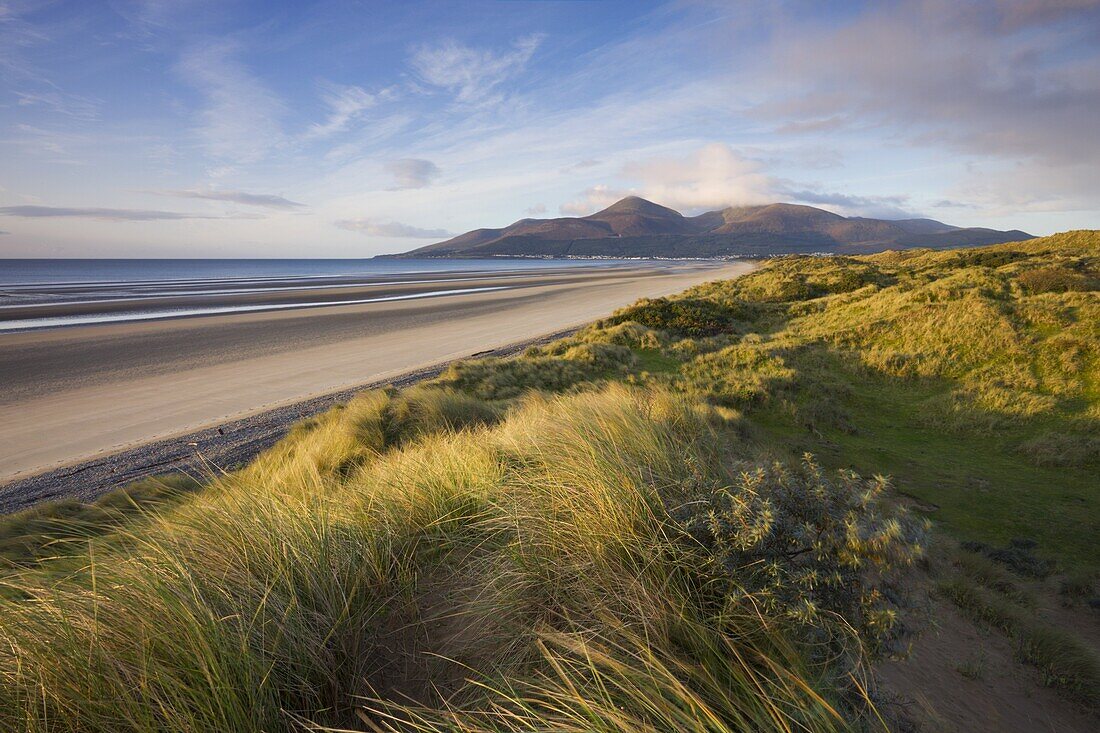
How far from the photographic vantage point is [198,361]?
1634 cm

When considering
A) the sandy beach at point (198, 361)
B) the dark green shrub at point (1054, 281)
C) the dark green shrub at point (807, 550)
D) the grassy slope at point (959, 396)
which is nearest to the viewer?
the dark green shrub at point (807, 550)

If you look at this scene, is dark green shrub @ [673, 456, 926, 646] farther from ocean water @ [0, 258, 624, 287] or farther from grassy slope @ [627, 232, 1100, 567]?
ocean water @ [0, 258, 624, 287]

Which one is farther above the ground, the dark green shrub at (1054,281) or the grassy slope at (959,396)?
the dark green shrub at (1054,281)

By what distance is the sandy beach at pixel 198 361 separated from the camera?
983 cm

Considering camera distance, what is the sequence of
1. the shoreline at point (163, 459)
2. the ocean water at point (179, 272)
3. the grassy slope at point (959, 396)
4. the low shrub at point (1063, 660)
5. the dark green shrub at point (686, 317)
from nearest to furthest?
the low shrub at point (1063, 660), the grassy slope at point (959, 396), the shoreline at point (163, 459), the dark green shrub at point (686, 317), the ocean water at point (179, 272)

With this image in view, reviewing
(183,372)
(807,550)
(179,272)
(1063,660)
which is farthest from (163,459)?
(179,272)

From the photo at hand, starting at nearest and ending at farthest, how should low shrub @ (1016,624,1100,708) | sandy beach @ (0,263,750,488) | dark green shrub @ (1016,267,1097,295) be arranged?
low shrub @ (1016,624,1100,708) → sandy beach @ (0,263,750,488) → dark green shrub @ (1016,267,1097,295)

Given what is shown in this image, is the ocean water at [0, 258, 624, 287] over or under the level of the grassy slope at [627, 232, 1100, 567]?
over

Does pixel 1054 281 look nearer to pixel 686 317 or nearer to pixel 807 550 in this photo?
pixel 686 317

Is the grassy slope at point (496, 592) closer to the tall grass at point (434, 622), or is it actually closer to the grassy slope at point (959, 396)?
the tall grass at point (434, 622)

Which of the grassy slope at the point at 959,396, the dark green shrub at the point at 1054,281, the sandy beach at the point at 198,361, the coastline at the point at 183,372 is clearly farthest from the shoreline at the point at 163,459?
the dark green shrub at the point at 1054,281

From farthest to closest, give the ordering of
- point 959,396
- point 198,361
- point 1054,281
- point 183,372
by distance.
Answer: point 198,361, point 183,372, point 1054,281, point 959,396

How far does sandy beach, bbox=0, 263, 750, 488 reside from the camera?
387 inches

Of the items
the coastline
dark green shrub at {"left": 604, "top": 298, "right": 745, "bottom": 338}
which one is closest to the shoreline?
Answer: the coastline
